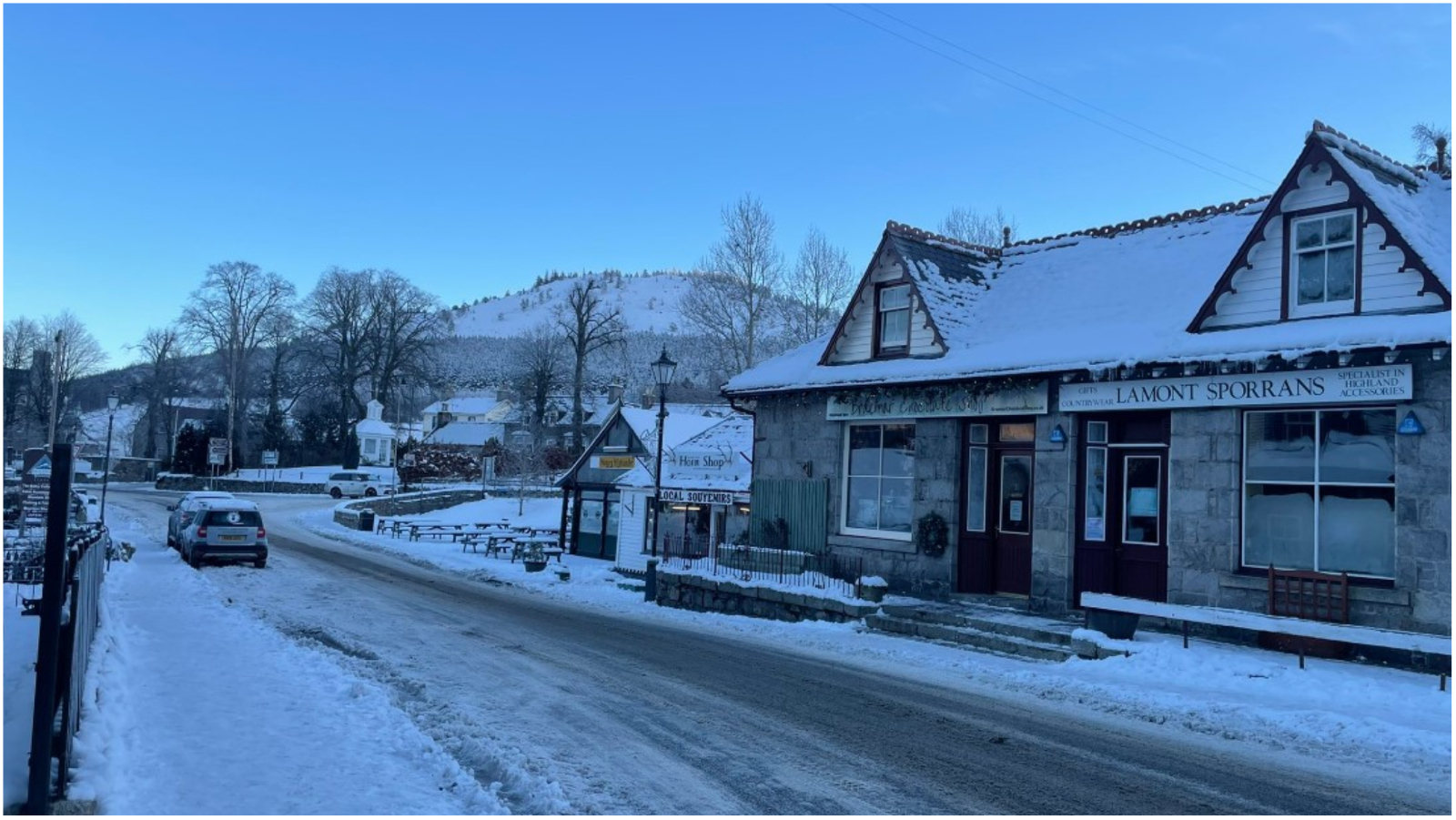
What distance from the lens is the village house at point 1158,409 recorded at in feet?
38.6

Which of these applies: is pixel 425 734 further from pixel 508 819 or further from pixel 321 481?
pixel 321 481

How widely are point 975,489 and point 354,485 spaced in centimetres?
5489

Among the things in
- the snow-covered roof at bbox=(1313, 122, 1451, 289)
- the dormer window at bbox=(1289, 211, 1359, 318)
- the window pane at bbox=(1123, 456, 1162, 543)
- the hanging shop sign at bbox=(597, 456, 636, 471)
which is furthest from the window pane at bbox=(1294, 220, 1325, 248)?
the hanging shop sign at bbox=(597, 456, 636, 471)

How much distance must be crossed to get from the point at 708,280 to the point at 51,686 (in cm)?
4107

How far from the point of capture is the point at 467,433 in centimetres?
8425

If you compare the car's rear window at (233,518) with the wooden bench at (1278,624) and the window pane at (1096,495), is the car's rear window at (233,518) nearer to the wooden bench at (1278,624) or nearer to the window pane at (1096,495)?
the window pane at (1096,495)

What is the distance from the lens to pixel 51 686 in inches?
205

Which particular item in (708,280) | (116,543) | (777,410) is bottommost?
(116,543)

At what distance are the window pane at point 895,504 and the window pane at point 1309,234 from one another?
701 cm

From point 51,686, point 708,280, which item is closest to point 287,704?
point 51,686

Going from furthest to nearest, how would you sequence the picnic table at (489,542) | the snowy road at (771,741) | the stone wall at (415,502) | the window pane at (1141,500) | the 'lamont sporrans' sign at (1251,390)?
1. the stone wall at (415,502)
2. the picnic table at (489,542)
3. the window pane at (1141,500)
4. the 'lamont sporrans' sign at (1251,390)
5. the snowy road at (771,741)

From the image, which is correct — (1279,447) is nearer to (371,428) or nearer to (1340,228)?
(1340,228)

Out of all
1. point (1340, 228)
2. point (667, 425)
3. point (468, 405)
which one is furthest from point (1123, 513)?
point (468, 405)

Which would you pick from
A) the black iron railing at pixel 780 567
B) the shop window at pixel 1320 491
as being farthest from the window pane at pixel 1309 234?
the black iron railing at pixel 780 567
